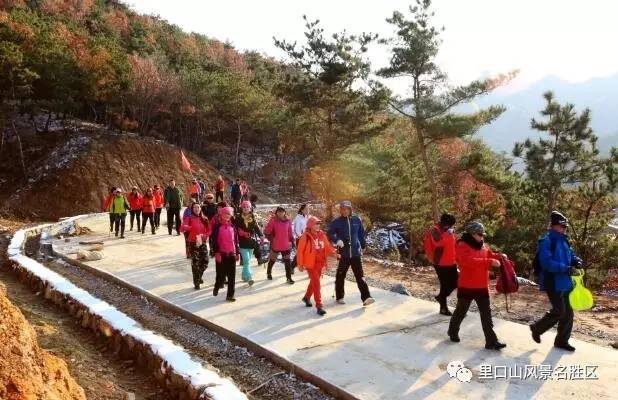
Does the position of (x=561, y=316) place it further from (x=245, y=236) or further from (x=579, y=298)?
(x=245, y=236)

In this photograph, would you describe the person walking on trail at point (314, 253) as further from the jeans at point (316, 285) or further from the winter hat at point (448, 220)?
the winter hat at point (448, 220)

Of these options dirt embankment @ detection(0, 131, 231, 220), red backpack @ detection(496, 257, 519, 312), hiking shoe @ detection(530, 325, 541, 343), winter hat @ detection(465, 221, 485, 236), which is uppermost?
dirt embankment @ detection(0, 131, 231, 220)

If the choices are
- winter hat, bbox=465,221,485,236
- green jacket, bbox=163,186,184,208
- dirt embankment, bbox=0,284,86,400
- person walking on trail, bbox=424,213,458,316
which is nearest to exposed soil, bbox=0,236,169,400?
dirt embankment, bbox=0,284,86,400

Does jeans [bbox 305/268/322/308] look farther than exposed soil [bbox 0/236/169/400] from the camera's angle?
Yes

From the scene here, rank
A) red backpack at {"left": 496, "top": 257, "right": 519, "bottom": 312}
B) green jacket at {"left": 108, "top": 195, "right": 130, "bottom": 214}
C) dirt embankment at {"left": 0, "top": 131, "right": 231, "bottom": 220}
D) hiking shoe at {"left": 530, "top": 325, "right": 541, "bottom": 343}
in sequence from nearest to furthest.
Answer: hiking shoe at {"left": 530, "top": 325, "right": 541, "bottom": 343}, red backpack at {"left": 496, "top": 257, "right": 519, "bottom": 312}, green jacket at {"left": 108, "top": 195, "right": 130, "bottom": 214}, dirt embankment at {"left": 0, "top": 131, "right": 231, "bottom": 220}

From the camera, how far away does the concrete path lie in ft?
17.5

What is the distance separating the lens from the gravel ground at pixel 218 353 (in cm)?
563

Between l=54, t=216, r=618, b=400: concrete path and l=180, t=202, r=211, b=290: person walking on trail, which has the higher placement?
l=180, t=202, r=211, b=290: person walking on trail

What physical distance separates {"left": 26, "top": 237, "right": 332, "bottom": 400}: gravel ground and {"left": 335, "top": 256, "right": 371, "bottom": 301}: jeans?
2359mm

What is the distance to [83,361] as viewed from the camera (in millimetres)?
6578

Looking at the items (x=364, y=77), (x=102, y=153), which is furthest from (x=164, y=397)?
(x=102, y=153)

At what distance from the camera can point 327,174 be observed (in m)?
28.8

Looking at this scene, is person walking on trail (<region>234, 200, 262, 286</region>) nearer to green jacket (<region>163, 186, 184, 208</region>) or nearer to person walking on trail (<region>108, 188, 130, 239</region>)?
green jacket (<region>163, 186, 184, 208</region>)

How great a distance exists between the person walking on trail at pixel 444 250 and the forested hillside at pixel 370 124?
1418 cm
